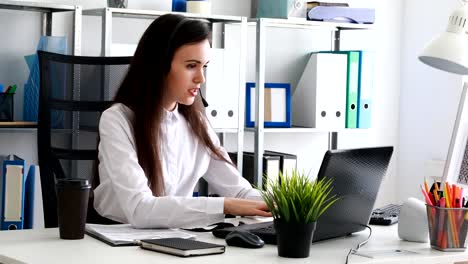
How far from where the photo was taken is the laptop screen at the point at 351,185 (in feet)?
6.29

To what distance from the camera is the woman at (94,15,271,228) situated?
2176 mm

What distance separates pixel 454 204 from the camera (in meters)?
1.98

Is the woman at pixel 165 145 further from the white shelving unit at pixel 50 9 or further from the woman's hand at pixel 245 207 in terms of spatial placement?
the white shelving unit at pixel 50 9

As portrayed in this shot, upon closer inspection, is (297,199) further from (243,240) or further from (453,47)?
(453,47)

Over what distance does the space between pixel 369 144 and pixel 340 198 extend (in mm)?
2473

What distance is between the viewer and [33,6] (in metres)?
3.11

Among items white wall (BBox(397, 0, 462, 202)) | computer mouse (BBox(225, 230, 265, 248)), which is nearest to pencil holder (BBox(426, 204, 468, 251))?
computer mouse (BBox(225, 230, 265, 248))

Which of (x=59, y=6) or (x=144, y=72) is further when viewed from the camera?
(x=59, y=6)

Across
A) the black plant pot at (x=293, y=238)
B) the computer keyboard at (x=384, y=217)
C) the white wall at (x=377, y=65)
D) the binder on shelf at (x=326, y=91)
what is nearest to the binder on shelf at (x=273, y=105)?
the binder on shelf at (x=326, y=91)

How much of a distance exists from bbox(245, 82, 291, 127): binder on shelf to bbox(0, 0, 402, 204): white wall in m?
0.23

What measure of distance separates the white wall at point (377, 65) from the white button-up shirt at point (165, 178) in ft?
3.34

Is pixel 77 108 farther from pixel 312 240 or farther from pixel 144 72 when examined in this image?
pixel 312 240

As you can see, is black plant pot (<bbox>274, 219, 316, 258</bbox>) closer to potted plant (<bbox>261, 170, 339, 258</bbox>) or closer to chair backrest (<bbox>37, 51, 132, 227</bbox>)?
potted plant (<bbox>261, 170, 339, 258</bbox>)

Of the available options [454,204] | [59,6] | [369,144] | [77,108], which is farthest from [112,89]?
[369,144]
